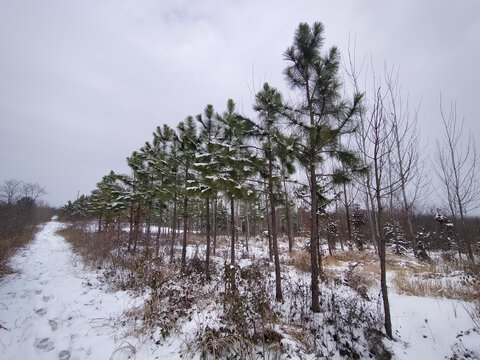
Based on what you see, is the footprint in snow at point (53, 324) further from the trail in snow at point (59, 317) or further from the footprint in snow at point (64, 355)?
the footprint in snow at point (64, 355)

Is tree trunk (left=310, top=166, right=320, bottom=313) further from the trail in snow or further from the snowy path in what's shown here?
the snowy path

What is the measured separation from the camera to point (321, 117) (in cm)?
661

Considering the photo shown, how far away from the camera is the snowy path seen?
447 centimetres

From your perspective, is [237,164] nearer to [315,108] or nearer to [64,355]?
[315,108]

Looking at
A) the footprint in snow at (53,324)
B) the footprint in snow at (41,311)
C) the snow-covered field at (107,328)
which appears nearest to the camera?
the snow-covered field at (107,328)

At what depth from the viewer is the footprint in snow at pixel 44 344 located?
4.52 metres

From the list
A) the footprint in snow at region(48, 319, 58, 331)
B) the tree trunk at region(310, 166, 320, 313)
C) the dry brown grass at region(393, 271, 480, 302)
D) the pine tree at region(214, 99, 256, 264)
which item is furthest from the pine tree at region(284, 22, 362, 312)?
the footprint in snow at region(48, 319, 58, 331)

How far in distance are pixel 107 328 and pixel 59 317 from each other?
150cm

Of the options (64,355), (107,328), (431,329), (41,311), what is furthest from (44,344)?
(431,329)

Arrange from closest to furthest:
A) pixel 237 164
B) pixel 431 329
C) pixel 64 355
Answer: pixel 64 355 < pixel 431 329 < pixel 237 164

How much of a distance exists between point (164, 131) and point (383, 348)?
45.4ft

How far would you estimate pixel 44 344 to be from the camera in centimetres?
463

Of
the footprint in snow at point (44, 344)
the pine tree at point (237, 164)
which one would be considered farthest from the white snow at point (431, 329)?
the footprint in snow at point (44, 344)

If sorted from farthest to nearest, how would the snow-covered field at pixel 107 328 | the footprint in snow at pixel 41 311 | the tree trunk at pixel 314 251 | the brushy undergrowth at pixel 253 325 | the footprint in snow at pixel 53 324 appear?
the tree trunk at pixel 314 251 → the footprint in snow at pixel 41 311 → the footprint in snow at pixel 53 324 → the snow-covered field at pixel 107 328 → the brushy undergrowth at pixel 253 325
